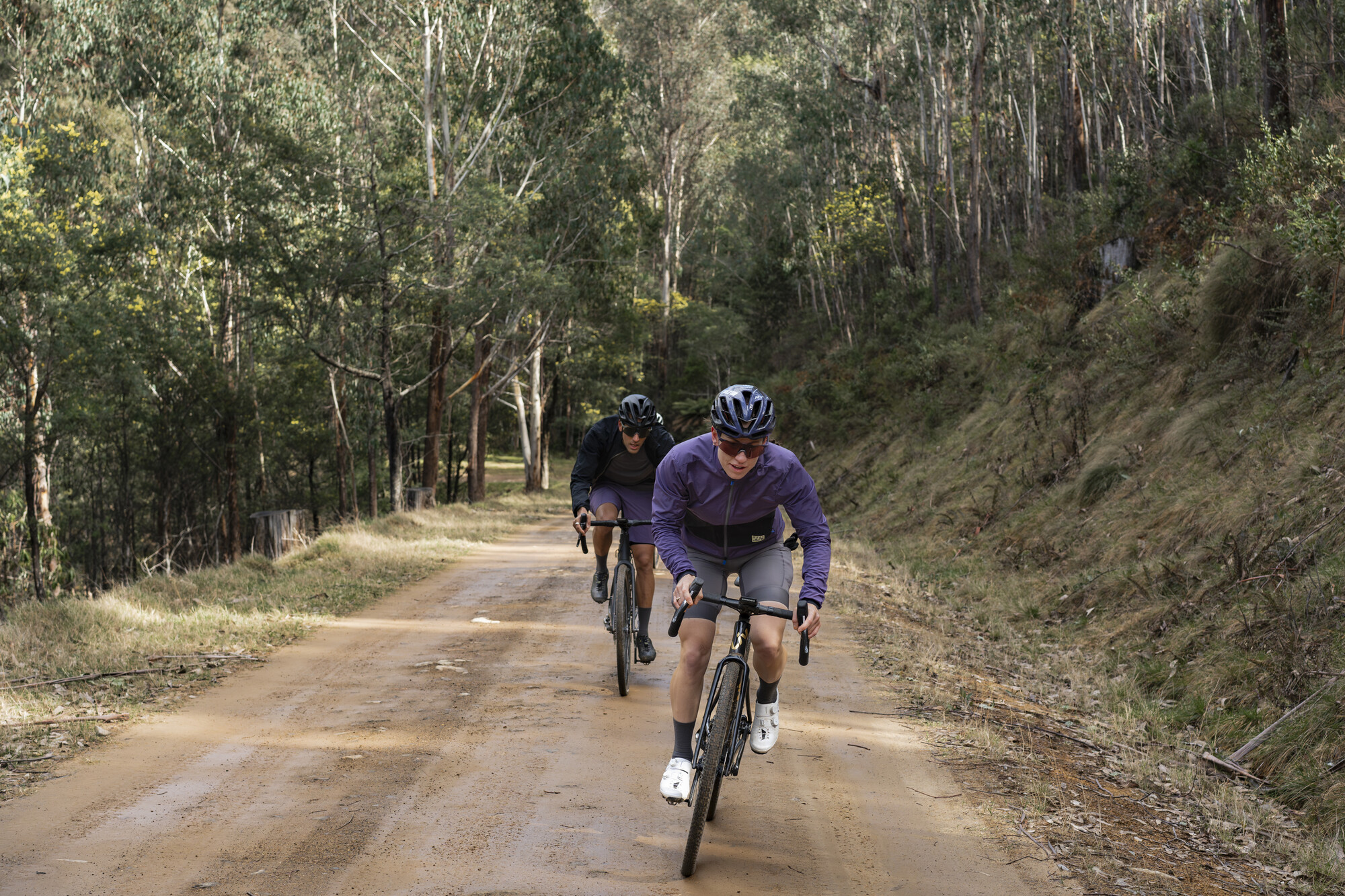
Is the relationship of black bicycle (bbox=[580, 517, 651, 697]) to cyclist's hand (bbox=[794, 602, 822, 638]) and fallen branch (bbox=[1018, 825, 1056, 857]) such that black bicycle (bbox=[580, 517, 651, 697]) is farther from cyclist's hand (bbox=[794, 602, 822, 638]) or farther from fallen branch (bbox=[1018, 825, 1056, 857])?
fallen branch (bbox=[1018, 825, 1056, 857])

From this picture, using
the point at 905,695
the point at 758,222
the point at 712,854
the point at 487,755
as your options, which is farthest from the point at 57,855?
the point at 758,222

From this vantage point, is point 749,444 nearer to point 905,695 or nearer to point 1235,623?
point 905,695

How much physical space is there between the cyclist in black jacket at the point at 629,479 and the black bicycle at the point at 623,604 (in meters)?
0.07

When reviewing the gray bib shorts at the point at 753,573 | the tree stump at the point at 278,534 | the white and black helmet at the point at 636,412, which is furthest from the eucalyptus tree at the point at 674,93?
the gray bib shorts at the point at 753,573

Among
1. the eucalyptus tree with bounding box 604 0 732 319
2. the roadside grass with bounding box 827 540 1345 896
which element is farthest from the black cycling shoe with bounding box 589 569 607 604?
the eucalyptus tree with bounding box 604 0 732 319

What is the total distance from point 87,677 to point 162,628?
177 cm

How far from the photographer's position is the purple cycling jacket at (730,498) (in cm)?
476

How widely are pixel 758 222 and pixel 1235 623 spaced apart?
48403 mm

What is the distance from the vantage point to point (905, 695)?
7512 mm

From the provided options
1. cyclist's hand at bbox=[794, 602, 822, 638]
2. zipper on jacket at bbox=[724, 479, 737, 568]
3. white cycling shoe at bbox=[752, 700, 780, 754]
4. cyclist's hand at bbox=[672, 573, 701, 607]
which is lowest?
white cycling shoe at bbox=[752, 700, 780, 754]

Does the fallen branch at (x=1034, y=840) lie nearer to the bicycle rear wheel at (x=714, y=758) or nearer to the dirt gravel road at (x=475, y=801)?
the dirt gravel road at (x=475, y=801)

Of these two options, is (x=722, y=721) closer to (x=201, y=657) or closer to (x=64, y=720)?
(x=64, y=720)

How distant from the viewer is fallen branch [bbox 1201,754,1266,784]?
5.89m

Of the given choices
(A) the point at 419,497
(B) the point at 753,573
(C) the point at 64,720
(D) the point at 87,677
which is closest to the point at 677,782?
(B) the point at 753,573
